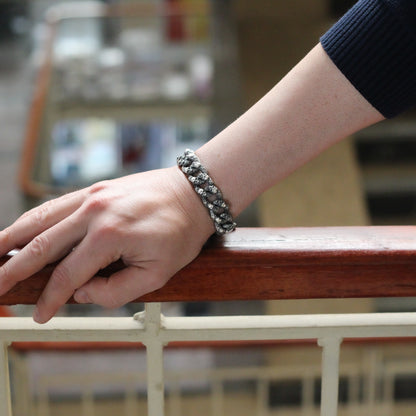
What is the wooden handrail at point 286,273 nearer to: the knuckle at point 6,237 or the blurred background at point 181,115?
the knuckle at point 6,237

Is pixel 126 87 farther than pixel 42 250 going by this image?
Yes

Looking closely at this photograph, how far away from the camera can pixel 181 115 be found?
6602 mm

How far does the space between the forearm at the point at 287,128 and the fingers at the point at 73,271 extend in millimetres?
Result: 151

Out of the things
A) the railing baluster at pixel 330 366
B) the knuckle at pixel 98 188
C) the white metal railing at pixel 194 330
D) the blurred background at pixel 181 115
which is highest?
the blurred background at pixel 181 115

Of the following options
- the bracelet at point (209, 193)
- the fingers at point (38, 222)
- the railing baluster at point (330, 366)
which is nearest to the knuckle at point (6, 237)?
the fingers at point (38, 222)

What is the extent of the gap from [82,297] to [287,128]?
0.93ft

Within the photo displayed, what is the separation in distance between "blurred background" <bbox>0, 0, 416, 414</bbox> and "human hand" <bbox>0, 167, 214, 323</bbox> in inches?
126

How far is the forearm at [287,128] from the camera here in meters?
0.77

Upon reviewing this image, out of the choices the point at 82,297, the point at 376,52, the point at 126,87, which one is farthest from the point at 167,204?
the point at 126,87

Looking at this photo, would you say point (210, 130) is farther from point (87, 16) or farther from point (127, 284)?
point (127, 284)

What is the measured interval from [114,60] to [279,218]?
2.72 m

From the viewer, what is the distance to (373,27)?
29.7 inches

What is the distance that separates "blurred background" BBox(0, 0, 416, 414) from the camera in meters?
4.48

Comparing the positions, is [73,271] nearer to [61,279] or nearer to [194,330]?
[61,279]
